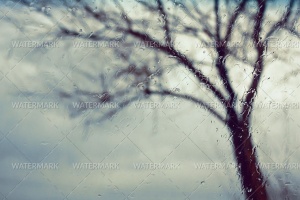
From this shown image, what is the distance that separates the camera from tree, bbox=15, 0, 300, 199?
222cm

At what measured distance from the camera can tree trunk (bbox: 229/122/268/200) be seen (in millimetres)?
2197

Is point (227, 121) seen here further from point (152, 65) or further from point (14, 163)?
point (14, 163)

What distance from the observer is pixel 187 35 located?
2.24m

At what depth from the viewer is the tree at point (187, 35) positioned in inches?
87.6

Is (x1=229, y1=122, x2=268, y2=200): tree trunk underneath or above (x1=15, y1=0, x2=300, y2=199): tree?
underneath

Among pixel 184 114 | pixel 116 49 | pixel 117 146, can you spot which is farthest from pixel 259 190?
pixel 116 49

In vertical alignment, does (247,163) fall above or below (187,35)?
below

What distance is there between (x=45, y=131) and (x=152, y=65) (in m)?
0.65

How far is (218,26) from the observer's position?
2258mm

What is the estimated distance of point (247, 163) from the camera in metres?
2.21

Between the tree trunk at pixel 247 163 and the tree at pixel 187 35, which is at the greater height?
the tree at pixel 187 35

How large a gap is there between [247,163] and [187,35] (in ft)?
2.43

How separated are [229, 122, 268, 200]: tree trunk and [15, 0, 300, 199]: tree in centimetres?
7

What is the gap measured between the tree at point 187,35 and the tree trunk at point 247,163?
2.7 inches
